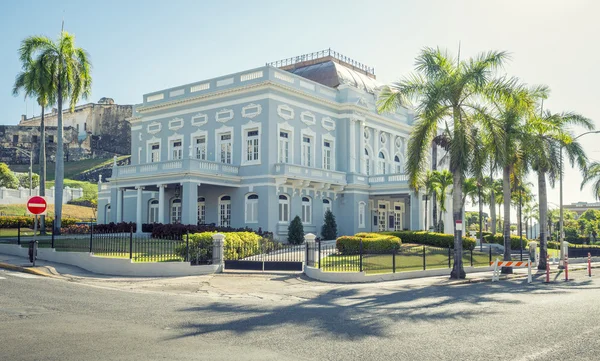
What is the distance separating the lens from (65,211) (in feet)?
197

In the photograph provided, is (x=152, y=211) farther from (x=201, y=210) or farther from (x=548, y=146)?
(x=548, y=146)

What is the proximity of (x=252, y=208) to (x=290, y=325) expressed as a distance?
27176 millimetres

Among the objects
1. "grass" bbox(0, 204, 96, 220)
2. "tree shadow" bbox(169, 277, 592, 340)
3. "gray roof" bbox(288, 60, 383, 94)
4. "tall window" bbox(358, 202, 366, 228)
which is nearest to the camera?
"tree shadow" bbox(169, 277, 592, 340)

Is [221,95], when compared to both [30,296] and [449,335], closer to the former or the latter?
[30,296]

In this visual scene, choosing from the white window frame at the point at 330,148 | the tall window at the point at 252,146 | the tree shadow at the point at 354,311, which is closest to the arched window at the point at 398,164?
the white window frame at the point at 330,148

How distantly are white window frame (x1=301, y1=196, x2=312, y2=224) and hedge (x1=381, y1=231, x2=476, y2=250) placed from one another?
6.22 m

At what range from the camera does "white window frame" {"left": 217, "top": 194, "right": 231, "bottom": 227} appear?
3884 cm

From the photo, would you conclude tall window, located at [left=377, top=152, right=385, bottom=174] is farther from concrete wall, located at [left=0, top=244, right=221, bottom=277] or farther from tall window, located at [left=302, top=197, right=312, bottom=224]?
concrete wall, located at [left=0, top=244, right=221, bottom=277]

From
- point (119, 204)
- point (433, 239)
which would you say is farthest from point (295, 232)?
point (119, 204)

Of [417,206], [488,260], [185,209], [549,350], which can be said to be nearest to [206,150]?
[185,209]

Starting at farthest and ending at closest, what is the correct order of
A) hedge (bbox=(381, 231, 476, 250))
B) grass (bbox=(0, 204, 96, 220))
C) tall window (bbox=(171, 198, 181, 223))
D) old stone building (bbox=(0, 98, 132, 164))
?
old stone building (bbox=(0, 98, 132, 164)) < grass (bbox=(0, 204, 96, 220)) < tall window (bbox=(171, 198, 181, 223)) < hedge (bbox=(381, 231, 476, 250))

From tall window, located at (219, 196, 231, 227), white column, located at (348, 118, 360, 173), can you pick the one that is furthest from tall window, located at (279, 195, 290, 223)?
white column, located at (348, 118, 360, 173)

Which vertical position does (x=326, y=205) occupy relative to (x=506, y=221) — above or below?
above

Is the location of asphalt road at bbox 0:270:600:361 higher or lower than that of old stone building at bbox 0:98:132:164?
lower
